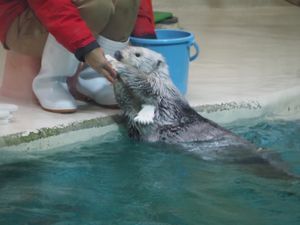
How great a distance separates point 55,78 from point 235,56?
2108 millimetres

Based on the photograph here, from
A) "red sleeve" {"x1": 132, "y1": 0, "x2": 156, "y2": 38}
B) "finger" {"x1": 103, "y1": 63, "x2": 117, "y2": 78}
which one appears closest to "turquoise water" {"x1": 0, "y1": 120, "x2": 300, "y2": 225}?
"finger" {"x1": 103, "y1": 63, "x2": 117, "y2": 78}

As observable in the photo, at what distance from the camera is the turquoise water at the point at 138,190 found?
7.61 ft

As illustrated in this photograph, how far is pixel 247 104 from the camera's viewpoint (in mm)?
3662

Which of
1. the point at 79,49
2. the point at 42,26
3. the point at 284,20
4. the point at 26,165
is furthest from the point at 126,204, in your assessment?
the point at 284,20

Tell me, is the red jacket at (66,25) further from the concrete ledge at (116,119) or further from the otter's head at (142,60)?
the concrete ledge at (116,119)

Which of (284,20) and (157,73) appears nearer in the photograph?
(157,73)

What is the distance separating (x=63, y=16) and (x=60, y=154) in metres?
0.60

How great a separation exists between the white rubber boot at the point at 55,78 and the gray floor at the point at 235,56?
0.05m

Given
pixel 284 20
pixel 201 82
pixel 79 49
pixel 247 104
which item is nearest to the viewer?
pixel 79 49

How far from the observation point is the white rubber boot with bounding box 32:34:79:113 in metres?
3.27

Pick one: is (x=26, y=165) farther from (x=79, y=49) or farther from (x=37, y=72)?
(x=37, y=72)

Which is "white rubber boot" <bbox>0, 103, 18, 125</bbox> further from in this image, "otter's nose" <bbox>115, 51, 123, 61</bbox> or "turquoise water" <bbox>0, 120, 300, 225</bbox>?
"otter's nose" <bbox>115, 51, 123, 61</bbox>

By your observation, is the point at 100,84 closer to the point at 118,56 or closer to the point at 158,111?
the point at 118,56

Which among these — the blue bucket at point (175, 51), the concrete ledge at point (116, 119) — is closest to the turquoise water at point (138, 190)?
the concrete ledge at point (116, 119)
